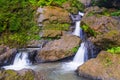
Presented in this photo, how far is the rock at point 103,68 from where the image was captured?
1175 centimetres

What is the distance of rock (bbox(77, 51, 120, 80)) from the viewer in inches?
462

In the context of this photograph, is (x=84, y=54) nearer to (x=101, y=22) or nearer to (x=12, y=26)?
(x=101, y=22)

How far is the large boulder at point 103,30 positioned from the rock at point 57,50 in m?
1.21

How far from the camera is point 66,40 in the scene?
16.0 meters

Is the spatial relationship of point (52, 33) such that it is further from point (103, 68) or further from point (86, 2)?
point (86, 2)

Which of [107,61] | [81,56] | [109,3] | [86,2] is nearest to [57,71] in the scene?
[81,56]

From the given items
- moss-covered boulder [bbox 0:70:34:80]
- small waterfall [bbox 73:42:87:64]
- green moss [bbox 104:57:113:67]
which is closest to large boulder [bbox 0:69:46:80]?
moss-covered boulder [bbox 0:70:34:80]

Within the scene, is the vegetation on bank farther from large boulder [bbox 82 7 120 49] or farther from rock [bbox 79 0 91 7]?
rock [bbox 79 0 91 7]

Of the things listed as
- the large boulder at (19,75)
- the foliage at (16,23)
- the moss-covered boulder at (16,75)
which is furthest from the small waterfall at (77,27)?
the moss-covered boulder at (16,75)

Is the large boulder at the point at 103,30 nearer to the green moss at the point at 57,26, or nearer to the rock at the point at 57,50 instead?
the rock at the point at 57,50

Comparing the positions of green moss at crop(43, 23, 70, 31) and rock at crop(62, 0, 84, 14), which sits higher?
rock at crop(62, 0, 84, 14)

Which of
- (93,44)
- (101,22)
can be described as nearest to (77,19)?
(101,22)

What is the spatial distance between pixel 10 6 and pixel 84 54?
24.8 feet

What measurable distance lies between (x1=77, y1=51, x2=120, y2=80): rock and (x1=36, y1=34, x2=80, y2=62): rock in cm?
243
